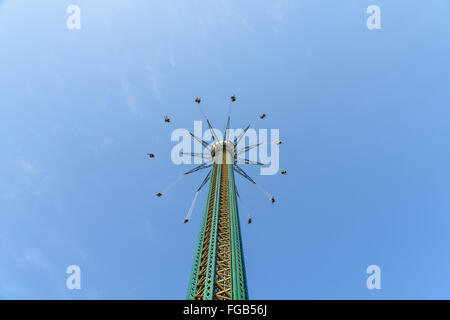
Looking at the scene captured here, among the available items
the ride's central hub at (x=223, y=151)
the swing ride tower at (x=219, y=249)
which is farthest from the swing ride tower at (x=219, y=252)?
the ride's central hub at (x=223, y=151)

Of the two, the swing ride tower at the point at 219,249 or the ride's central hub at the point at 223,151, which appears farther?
the ride's central hub at the point at 223,151

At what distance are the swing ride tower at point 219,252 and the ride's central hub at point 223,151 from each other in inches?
245

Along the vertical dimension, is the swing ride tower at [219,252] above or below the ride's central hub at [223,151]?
below

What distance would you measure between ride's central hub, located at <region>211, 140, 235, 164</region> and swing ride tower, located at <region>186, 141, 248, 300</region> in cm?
623

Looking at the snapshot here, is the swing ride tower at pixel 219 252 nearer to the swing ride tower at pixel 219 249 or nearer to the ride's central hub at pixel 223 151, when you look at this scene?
the swing ride tower at pixel 219 249

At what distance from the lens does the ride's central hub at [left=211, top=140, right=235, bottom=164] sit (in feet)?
125

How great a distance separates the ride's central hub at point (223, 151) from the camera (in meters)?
38.0

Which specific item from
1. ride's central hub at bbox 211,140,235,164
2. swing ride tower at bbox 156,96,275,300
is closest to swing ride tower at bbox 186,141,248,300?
swing ride tower at bbox 156,96,275,300

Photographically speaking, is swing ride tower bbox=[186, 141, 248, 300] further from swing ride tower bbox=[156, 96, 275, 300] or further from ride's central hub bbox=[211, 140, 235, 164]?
ride's central hub bbox=[211, 140, 235, 164]

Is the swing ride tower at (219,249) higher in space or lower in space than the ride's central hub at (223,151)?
lower
